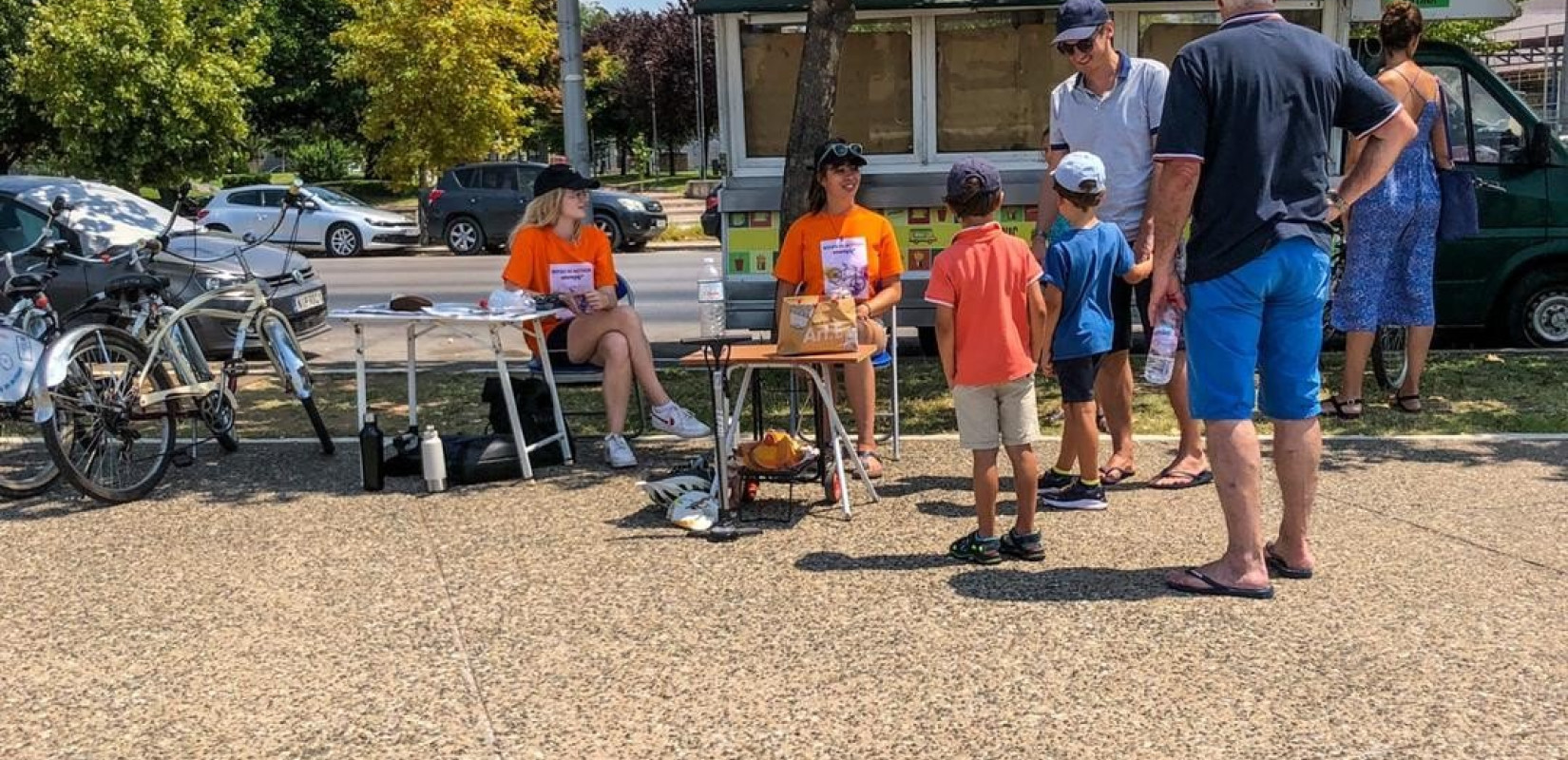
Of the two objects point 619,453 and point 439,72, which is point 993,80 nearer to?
point 619,453

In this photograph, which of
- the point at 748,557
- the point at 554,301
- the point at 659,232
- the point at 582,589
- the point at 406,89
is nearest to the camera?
the point at 582,589

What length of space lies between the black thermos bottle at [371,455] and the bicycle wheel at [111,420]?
0.91 metres

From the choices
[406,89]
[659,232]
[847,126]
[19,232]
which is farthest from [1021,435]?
[406,89]

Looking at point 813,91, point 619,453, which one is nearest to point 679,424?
point 619,453

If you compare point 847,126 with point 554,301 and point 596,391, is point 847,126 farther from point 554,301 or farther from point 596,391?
point 554,301

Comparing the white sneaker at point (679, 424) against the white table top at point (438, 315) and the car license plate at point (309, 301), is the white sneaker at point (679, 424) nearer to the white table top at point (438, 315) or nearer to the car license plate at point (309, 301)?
the white table top at point (438, 315)

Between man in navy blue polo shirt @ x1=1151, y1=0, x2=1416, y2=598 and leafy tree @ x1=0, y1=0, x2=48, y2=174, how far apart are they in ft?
117

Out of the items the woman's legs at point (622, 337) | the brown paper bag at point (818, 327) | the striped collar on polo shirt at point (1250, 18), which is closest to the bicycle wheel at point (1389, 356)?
the brown paper bag at point (818, 327)

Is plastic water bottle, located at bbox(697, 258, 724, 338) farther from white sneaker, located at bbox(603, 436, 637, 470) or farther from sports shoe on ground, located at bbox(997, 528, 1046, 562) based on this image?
sports shoe on ground, located at bbox(997, 528, 1046, 562)

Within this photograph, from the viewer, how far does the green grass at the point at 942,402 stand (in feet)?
23.6

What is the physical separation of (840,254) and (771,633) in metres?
2.46

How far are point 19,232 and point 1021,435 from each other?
830 cm

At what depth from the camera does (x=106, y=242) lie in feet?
33.2

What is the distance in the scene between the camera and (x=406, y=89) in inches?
1064
